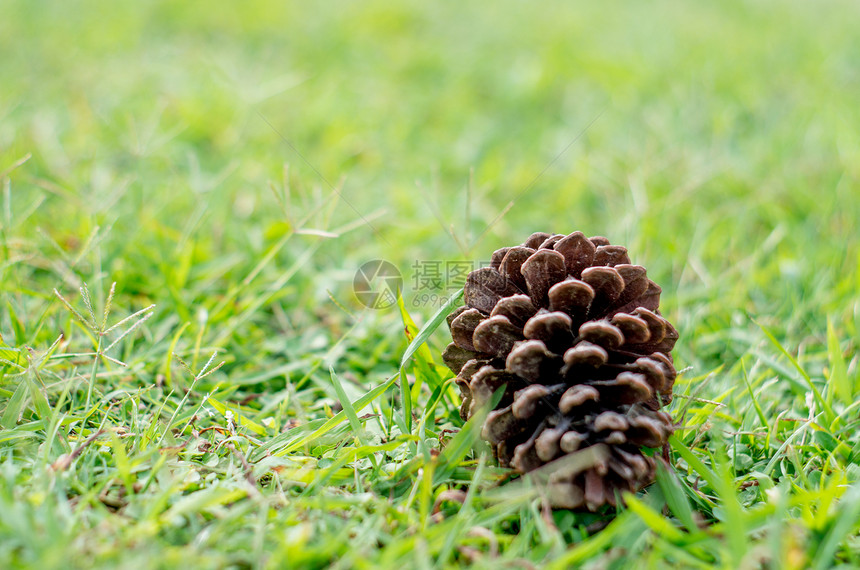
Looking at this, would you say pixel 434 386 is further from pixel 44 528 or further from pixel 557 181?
pixel 557 181

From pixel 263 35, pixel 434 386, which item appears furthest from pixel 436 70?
pixel 434 386

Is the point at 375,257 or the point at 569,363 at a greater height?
the point at 569,363

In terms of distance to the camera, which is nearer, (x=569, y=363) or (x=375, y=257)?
(x=569, y=363)
